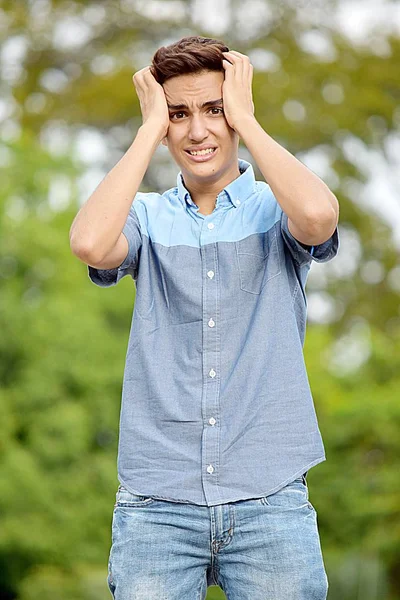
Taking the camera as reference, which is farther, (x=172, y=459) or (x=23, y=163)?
(x=23, y=163)

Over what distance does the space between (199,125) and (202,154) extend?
0.27 ft

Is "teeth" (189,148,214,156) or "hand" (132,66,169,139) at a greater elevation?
"hand" (132,66,169,139)

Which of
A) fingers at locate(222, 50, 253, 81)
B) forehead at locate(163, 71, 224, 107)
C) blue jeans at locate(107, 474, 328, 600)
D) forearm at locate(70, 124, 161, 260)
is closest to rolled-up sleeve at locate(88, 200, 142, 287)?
forearm at locate(70, 124, 161, 260)

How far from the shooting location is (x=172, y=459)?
2896 millimetres

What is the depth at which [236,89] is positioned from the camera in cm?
307

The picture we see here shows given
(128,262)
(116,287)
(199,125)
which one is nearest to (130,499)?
(128,262)

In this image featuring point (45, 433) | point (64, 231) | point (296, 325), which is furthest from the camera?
point (64, 231)

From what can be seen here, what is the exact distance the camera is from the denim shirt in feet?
9.48

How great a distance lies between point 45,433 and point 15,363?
3.33ft

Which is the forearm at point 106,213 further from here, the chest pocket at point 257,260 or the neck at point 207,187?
the chest pocket at point 257,260

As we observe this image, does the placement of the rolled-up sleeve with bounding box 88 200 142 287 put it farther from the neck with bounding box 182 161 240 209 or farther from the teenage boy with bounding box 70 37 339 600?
the neck with bounding box 182 161 240 209

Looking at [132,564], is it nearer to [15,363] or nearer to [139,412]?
[139,412]

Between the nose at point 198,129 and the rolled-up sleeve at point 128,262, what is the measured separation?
0.30 metres

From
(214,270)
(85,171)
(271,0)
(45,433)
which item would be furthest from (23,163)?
(214,270)
